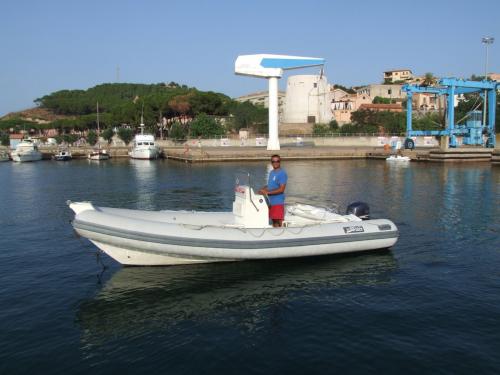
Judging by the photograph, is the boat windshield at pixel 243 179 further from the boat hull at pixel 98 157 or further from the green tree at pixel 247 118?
the green tree at pixel 247 118

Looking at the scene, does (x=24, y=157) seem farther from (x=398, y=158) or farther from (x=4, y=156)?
(x=398, y=158)

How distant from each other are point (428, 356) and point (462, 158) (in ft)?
162

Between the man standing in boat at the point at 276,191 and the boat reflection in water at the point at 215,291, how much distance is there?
1.29 meters

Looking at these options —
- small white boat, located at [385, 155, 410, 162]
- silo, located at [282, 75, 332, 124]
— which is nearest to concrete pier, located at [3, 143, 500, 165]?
small white boat, located at [385, 155, 410, 162]

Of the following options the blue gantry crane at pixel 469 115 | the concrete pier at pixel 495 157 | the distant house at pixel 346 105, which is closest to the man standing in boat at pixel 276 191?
the concrete pier at pixel 495 157

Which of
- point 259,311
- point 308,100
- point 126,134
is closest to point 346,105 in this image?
point 308,100

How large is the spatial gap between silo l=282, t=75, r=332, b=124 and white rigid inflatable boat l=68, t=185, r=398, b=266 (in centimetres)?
9584

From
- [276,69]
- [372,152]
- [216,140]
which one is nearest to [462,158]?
[372,152]

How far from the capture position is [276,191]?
1244cm

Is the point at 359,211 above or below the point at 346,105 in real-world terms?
below

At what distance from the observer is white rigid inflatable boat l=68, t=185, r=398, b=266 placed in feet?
37.4

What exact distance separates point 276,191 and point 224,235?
6.06 ft

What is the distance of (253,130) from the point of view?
9725 cm

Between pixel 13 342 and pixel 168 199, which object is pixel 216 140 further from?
pixel 13 342
